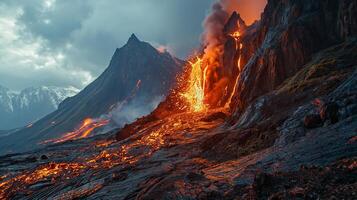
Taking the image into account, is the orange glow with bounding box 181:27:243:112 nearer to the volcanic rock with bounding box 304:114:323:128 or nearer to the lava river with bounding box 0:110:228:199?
the lava river with bounding box 0:110:228:199

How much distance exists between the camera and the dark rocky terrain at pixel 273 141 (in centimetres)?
1825

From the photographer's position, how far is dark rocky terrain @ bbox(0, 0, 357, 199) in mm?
18250

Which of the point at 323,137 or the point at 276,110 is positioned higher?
the point at 276,110

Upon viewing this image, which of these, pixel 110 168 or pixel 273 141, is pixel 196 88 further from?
pixel 273 141

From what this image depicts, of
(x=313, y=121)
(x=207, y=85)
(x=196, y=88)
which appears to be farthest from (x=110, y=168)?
(x=196, y=88)

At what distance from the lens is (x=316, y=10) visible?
57.9 meters

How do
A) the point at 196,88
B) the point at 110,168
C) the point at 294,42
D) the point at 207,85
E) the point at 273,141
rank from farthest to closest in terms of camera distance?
1. the point at 196,88
2. the point at 207,85
3. the point at 294,42
4. the point at 110,168
5. the point at 273,141

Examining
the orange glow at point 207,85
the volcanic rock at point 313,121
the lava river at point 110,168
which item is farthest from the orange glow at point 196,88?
the volcanic rock at point 313,121

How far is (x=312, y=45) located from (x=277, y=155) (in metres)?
35.1

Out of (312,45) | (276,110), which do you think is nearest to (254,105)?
(276,110)

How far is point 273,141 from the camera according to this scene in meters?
29.8

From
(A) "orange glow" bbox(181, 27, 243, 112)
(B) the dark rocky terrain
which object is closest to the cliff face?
(B) the dark rocky terrain

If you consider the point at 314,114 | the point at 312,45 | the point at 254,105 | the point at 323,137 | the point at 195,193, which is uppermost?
the point at 312,45

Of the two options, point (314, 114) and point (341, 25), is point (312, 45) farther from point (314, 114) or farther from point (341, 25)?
point (314, 114)
